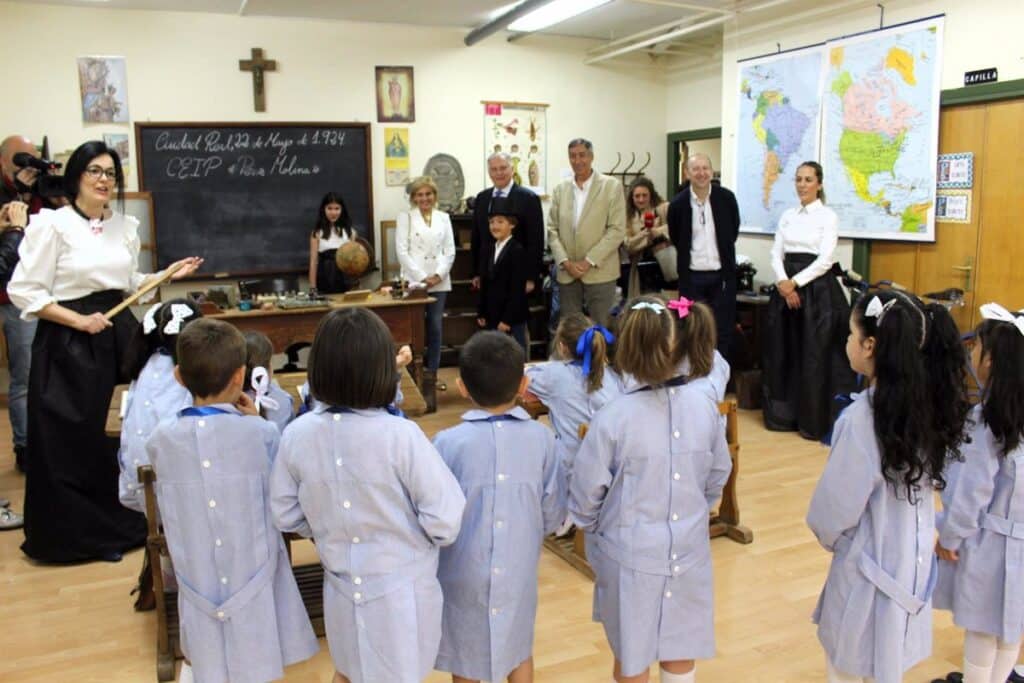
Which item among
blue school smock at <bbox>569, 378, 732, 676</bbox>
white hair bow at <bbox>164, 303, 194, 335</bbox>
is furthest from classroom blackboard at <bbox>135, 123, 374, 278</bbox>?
blue school smock at <bbox>569, 378, 732, 676</bbox>

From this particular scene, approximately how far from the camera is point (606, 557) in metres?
1.85

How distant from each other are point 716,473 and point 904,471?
1.25 ft

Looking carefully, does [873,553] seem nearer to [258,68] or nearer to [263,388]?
[263,388]

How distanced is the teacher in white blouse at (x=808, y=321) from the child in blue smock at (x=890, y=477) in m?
3.00

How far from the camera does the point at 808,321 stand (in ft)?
15.7

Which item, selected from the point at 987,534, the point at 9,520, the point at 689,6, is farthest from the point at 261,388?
the point at 689,6

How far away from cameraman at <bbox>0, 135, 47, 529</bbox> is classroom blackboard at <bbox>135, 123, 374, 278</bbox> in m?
1.99

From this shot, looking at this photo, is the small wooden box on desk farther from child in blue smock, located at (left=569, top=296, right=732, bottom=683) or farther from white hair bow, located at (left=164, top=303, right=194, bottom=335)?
child in blue smock, located at (left=569, top=296, right=732, bottom=683)

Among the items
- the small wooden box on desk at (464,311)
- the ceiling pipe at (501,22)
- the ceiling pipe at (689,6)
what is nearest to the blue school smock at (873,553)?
the ceiling pipe at (689,6)

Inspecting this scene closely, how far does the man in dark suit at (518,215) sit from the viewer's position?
515 centimetres

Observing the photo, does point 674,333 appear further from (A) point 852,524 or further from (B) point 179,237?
(B) point 179,237

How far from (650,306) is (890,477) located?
0.60 metres

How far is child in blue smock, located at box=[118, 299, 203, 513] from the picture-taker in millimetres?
2404

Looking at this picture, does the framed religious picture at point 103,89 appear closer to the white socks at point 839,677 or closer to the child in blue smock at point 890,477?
the child in blue smock at point 890,477
